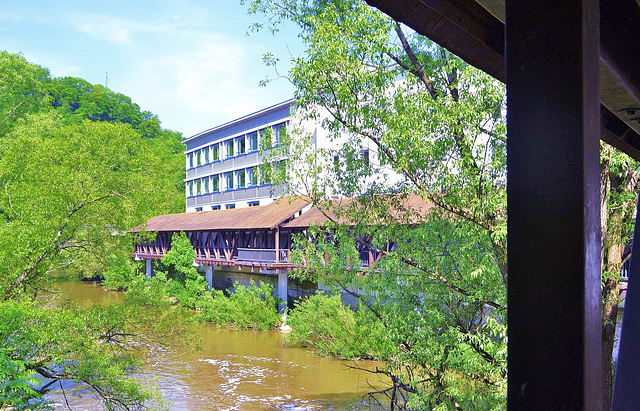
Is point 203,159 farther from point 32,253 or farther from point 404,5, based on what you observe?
point 404,5

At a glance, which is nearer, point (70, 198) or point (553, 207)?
point (553, 207)

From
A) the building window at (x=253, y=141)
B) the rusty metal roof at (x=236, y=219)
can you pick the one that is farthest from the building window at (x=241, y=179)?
the rusty metal roof at (x=236, y=219)

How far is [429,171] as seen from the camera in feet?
31.2

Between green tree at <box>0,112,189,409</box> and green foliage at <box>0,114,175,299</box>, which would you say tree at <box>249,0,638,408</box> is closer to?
green tree at <box>0,112,189,409</box>

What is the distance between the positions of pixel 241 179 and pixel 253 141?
3.36m

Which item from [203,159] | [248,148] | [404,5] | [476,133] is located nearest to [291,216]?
[248,148]

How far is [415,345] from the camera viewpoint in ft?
33.1

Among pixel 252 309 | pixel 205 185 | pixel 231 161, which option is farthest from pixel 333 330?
pixel 205 185

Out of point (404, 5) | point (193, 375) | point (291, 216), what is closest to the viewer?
point (404, 5)

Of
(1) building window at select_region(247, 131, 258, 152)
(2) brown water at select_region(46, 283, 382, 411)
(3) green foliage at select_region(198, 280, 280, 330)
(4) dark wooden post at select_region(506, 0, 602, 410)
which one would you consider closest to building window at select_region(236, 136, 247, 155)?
(1) building window at select_region(247, 131, 258, 152)

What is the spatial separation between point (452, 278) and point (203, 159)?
126ft

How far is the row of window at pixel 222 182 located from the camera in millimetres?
38688

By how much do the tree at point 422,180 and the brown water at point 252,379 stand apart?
483 cm

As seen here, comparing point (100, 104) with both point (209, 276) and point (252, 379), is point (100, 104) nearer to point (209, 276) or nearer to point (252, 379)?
point (209, 276)
